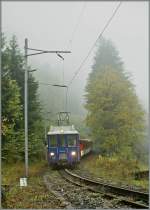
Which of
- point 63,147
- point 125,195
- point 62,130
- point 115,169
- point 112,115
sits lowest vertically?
point 115,169

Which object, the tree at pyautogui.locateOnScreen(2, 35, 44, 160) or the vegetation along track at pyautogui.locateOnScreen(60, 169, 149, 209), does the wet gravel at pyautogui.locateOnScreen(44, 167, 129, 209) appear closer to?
the vegetation along track at pyautogui.locateOnScreen(60, 169, 149, 209)

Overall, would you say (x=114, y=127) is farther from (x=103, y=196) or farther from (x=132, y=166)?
(x=103, y=196)

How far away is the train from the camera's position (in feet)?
91.9

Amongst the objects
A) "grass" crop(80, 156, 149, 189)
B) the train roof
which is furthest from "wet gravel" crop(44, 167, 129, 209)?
the train roof

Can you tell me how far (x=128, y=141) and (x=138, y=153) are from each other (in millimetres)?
4976

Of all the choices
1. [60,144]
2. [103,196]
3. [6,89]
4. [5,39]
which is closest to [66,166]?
[60,144]

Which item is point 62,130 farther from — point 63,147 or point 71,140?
point 63,147

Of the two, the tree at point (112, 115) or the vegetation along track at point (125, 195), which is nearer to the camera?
the vegetation along track at point (125, 195)

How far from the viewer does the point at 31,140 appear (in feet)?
90.0

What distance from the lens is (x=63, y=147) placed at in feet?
92.8

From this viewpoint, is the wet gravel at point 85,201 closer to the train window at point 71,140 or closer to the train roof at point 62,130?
the train window at point 71,140

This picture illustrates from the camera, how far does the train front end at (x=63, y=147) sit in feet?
91.9

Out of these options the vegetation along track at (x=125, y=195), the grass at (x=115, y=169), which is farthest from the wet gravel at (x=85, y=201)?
the grass at (x=115, y=169)

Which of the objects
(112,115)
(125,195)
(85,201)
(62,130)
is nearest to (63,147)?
(62,130)
